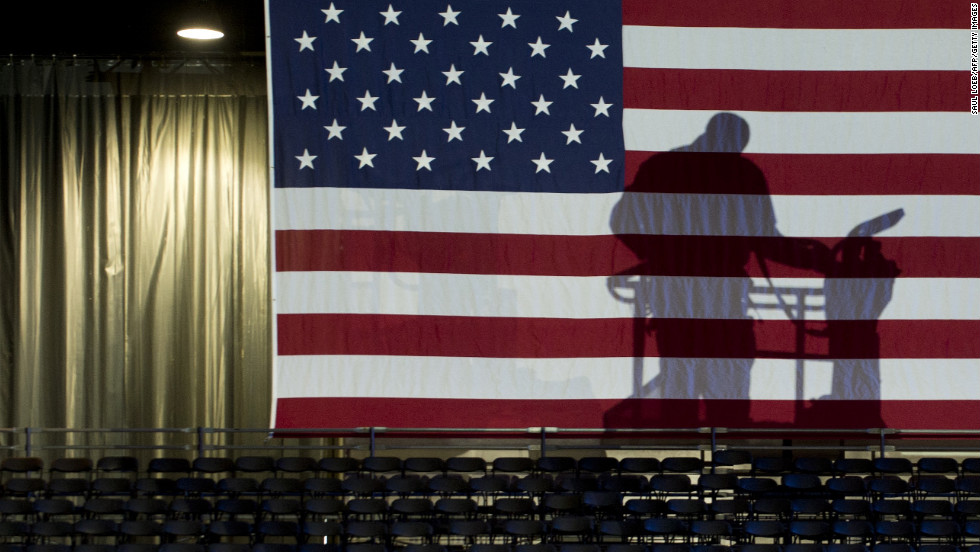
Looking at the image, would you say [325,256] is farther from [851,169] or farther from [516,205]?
[851,169]

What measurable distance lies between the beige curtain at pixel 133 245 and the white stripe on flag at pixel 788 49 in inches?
213

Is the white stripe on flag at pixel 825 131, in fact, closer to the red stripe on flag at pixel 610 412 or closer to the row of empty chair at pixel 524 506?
the red stripe on flag at pixel 610 412

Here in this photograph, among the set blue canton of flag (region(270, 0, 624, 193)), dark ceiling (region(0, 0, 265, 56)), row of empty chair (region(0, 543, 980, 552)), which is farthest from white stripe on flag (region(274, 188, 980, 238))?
row of empty chair (region(0, 543, 980, 552))

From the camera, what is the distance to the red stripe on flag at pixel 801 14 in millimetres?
→ 12891

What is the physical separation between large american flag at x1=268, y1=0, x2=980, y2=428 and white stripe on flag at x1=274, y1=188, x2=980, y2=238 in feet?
0.08

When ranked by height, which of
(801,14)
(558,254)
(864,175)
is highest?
(801,14)

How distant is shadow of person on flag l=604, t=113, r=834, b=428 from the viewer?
41.0ft

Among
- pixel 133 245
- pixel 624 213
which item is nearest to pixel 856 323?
pixel 624 213

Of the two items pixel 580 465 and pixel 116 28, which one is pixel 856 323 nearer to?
pixel 580 465

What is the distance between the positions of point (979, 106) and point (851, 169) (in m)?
1.62

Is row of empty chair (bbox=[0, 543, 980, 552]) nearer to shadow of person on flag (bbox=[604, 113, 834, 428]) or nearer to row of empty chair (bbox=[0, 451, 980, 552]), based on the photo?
row of empty chair (bbox=[0, 451, 980, 552])

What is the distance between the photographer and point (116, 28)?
14.3 metres

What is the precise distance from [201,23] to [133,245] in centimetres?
304

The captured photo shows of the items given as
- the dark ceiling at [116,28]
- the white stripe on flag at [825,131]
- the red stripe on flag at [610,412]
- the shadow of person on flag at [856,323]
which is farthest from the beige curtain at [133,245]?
the shadow of person on flag at [856,323]
